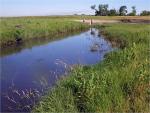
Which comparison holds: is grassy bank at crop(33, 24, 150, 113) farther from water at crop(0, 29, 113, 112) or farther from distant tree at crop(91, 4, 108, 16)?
distant tree at crop(91, 4, 108, 16)

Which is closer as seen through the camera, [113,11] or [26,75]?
[26,75]

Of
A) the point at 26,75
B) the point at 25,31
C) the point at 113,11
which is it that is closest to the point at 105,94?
the point at 26,75

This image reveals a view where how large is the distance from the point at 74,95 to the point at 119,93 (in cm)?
112

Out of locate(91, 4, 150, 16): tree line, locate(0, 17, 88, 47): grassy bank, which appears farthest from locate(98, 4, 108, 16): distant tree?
locate(0, 17, 88, 47): grassy bank

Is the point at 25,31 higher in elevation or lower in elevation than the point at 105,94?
lower

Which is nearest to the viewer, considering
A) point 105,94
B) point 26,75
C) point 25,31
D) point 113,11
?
point 105,94

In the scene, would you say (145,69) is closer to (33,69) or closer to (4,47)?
(33,69)

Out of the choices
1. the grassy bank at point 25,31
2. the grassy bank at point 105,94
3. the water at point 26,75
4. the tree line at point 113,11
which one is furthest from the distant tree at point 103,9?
the grassy bank at point 105,94

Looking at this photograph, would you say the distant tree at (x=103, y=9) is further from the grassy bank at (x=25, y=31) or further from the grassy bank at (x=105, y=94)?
the grassy bank at (x=105, y=94)

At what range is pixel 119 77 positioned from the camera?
8633 mm

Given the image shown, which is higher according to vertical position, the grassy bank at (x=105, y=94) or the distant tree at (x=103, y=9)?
the grassy bank at (x=105, y=94)

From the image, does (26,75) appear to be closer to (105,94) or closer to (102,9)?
(105,94)

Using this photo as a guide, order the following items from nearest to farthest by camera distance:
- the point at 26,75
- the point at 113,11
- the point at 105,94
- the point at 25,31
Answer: the point at 105,94
the point at 26,75
the point at 25,31
the point at 113,11

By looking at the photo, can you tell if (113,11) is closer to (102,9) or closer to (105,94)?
(102,9)
